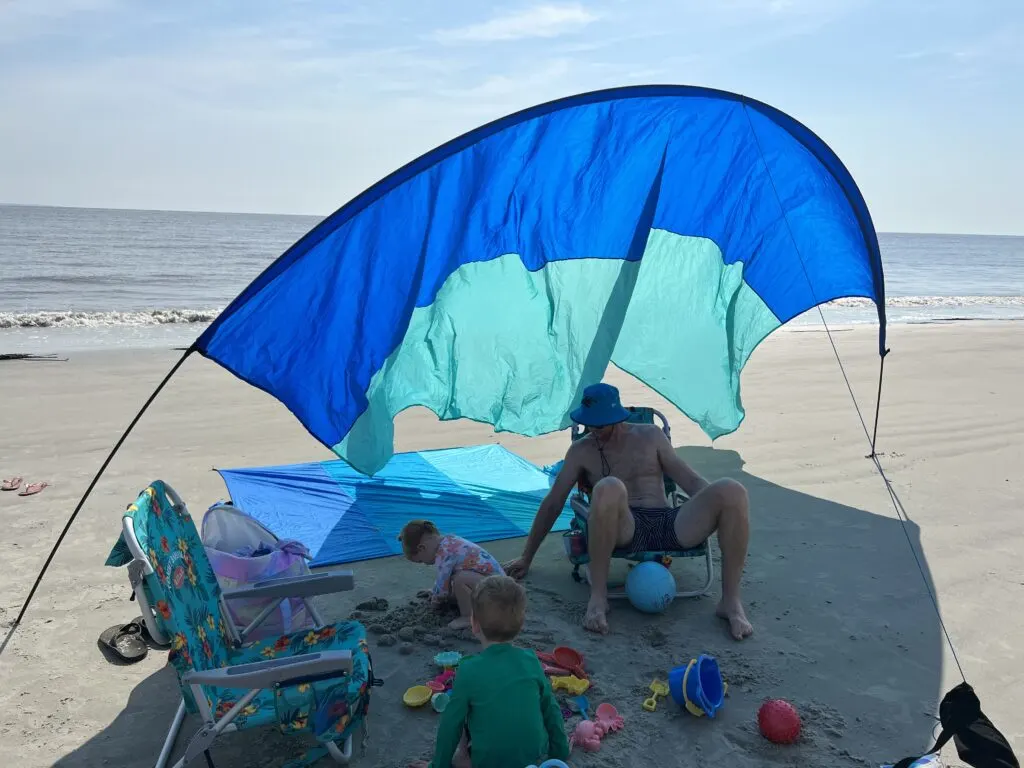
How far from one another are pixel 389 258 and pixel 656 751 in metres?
2.72

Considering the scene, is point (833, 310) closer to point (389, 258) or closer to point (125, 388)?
point (125, 388)

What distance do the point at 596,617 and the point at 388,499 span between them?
2.21 metres

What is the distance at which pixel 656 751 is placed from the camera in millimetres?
3070

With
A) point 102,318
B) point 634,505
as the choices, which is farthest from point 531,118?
point 102,318

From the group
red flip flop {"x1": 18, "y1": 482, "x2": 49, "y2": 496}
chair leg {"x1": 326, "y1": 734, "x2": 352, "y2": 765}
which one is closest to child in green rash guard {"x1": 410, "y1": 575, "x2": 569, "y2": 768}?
chair leg {"x1": 326, "y1": 734, "x2": 352, "y2": 765}

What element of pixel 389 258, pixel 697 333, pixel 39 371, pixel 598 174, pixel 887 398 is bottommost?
pixel 39 371

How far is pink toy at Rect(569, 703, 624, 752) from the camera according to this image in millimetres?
3062

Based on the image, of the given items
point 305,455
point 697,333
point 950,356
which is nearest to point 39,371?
point 305,455

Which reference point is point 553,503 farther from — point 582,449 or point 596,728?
point 596,728

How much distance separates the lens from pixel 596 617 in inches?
158

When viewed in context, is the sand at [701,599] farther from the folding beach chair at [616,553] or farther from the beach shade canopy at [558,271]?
the beach shade canopy at [558,271]

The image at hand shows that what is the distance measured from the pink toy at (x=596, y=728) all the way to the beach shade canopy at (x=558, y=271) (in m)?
2.00

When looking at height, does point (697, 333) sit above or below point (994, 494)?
above

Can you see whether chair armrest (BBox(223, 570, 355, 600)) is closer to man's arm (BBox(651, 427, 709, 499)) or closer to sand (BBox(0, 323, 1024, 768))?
sand (BBox(0, 323, 1024, 768))
